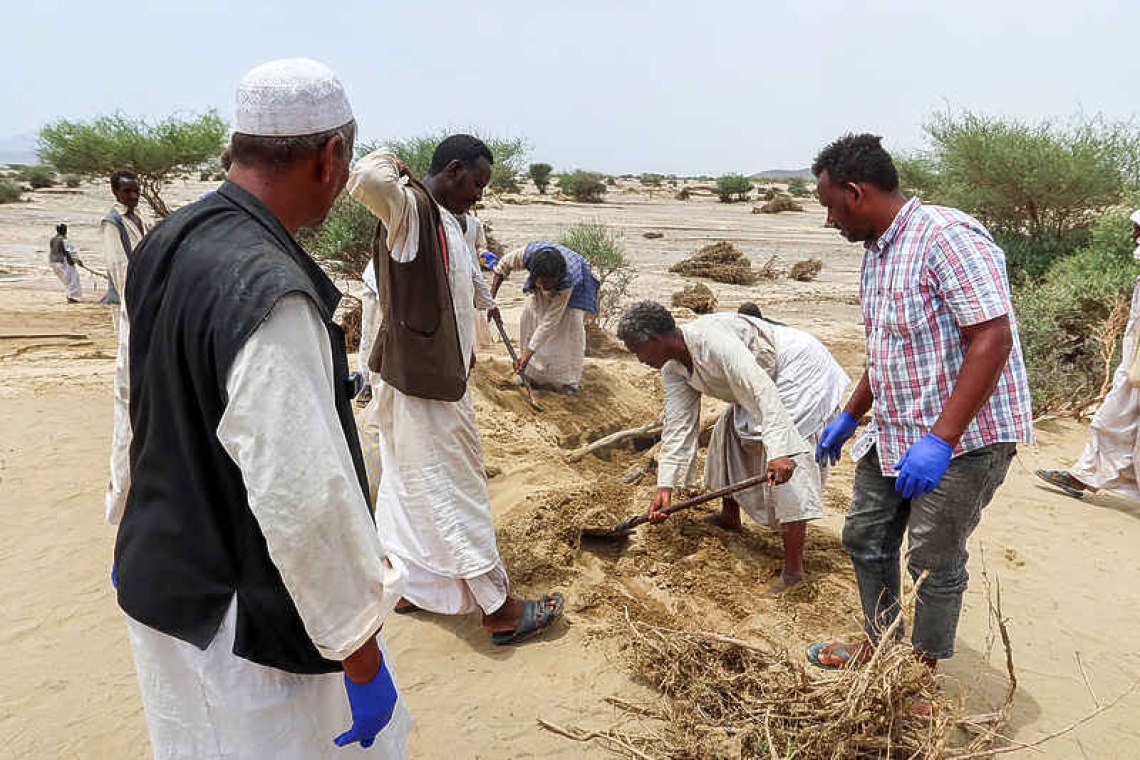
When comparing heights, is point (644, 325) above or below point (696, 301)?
above

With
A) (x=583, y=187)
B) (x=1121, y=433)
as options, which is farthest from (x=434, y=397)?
(x=583, y=187)

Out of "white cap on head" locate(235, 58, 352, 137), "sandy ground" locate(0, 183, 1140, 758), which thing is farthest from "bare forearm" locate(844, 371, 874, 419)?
"white cap on head" locate(235, 58, 352, 137)

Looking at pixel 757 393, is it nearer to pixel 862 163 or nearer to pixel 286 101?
pixel 862 163

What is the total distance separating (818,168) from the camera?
2.33 m

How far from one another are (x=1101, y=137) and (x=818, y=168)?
1105cm

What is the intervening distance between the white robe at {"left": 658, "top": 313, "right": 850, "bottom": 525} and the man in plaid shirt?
26.8 inches

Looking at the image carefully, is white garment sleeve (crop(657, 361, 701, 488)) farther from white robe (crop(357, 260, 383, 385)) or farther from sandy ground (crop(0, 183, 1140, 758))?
white robe (crop(357, 260, 383, 385))

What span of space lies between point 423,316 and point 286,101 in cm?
137

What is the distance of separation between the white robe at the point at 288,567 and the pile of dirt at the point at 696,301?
9029mm

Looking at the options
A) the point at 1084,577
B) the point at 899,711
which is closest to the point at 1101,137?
the point at 1084,577

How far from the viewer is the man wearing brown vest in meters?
2.50

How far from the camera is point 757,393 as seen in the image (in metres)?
2.98

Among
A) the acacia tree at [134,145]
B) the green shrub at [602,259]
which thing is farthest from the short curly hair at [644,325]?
the acacia tree at [134,145]

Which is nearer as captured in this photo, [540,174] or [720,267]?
[720,267]
